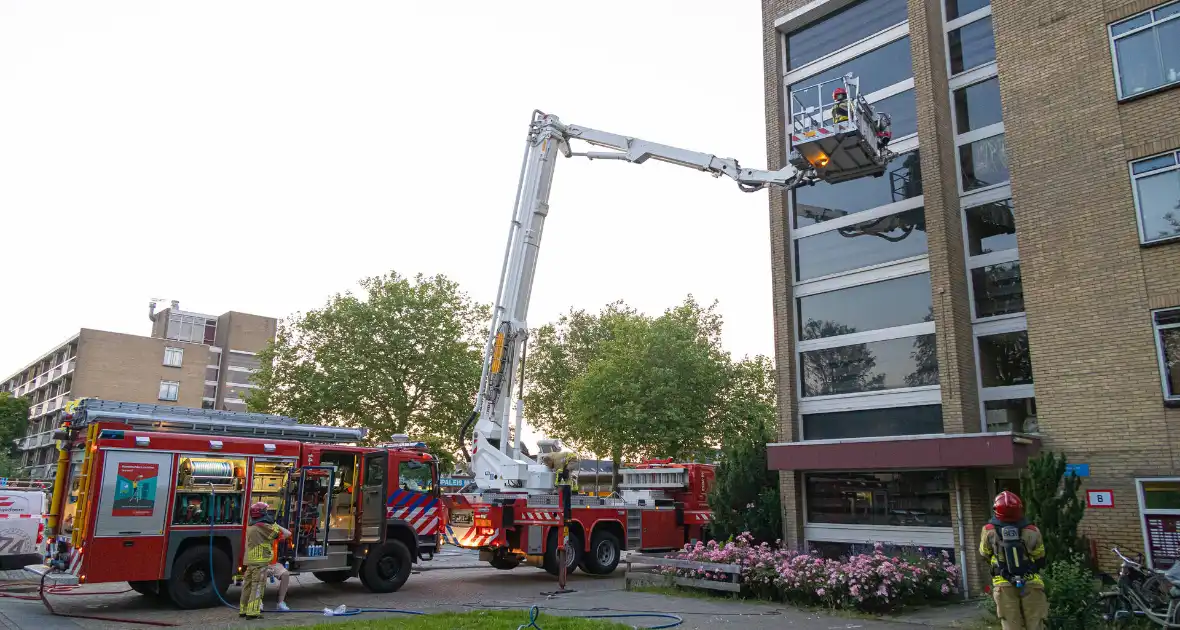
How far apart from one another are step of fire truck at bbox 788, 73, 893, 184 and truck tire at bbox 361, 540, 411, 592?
1044cm

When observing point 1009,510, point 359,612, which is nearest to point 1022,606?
point 1009,510

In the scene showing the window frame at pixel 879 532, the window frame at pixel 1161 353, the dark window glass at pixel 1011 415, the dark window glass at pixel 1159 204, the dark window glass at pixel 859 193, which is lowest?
the window frame at pixel 879 532

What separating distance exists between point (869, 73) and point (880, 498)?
8806mm

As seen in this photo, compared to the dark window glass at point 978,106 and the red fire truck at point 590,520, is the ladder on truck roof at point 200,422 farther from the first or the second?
the dark window glass at point 978,106

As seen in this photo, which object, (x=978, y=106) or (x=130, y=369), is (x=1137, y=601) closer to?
(x=978, y=106)

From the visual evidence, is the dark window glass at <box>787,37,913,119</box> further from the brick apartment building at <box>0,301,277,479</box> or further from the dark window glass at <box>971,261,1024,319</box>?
the brick apartment building at <box>0,301,277,479</box>

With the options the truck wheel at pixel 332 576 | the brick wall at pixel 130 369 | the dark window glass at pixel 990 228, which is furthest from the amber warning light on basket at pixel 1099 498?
the brick wall at pixel 130 369

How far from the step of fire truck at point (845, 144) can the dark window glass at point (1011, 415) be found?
486 cm

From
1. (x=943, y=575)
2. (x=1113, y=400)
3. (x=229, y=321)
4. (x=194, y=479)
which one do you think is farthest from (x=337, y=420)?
(x=229, y=321)

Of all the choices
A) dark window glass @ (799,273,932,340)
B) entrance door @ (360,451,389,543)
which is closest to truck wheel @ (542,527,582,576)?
entrance door @ (360,451,389,543)

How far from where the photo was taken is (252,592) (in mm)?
10977

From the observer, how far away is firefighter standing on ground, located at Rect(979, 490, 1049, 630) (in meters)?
7.71

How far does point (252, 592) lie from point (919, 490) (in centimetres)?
1105

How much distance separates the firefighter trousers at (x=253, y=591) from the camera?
10930 millimetres
